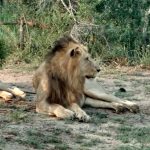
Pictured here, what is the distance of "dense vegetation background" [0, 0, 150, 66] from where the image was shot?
1126 centimetres

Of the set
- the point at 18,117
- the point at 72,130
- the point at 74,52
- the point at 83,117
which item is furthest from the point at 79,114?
the point at 74,52

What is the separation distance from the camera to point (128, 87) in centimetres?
882

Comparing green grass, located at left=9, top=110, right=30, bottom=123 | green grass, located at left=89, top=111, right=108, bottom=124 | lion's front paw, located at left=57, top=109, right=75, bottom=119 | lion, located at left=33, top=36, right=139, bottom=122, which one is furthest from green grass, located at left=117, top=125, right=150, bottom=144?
green grass, located at left=9, top=110, right=30, bottom=123

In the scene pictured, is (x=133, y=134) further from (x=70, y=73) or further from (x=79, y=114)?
(x=70, y=73)

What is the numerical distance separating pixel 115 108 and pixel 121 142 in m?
1.65

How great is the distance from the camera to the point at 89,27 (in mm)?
11219

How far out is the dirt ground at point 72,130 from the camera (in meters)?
4.89

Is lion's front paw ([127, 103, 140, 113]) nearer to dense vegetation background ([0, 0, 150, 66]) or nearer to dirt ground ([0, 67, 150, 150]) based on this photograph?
dirt ground ([0, 67, 150, 150])

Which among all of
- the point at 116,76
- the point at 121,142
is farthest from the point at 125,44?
the point at 121,142

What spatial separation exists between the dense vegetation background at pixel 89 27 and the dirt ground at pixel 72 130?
3.67 meters

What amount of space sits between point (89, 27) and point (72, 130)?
235 inches

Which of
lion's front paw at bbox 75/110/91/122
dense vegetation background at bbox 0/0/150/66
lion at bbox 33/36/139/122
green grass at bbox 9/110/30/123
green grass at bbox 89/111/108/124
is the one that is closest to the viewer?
green grass at bbox 9/110/30/123

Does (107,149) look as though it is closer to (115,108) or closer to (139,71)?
(115,108)

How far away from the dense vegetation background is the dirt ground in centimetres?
367
